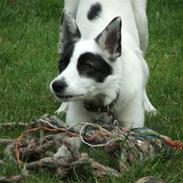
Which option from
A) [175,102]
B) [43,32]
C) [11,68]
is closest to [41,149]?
[175,102]

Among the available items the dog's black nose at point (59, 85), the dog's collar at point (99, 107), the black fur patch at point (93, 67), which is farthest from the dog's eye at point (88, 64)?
the dog's collar at point (99, 107)

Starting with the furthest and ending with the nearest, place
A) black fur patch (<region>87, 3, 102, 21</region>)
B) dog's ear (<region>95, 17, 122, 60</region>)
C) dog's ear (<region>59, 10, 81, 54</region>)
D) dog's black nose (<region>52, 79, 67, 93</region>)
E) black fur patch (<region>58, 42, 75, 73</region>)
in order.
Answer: black fur patch (<region>87, 3, 102, 21</region>)
dog's ear (<region>59, 10, 81, 54</region>)
dog's ear (<region>95, 17, 122, 60</region>)
black fur patch (<region>58, 42, 75, 73</region>)
dog's black nose (<region>52, 79, 67, 93</region>)

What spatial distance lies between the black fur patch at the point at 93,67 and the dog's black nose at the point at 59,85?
218 millimetres

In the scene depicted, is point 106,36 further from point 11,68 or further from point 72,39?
point 11,68

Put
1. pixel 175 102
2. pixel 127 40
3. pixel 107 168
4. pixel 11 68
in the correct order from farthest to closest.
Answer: pixel 11 68, pixel 175 102, pixel 127 40, pixel 107 168

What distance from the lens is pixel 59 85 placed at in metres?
4.81

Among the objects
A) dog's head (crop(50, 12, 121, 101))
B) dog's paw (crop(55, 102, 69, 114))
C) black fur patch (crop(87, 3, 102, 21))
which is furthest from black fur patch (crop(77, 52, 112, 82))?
dog's paw (crop(55, 102, 69, 114))

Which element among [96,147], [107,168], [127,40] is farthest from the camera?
[127,40]

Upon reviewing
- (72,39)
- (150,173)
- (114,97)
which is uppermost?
(72,39)

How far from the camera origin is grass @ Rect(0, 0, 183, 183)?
191 inches

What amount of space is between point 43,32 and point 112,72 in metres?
4.35

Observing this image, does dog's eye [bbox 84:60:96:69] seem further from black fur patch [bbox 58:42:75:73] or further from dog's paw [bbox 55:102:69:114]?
dog's paw [bbox 55:102:69:114]

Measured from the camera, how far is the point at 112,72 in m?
5.23

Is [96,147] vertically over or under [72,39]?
under
